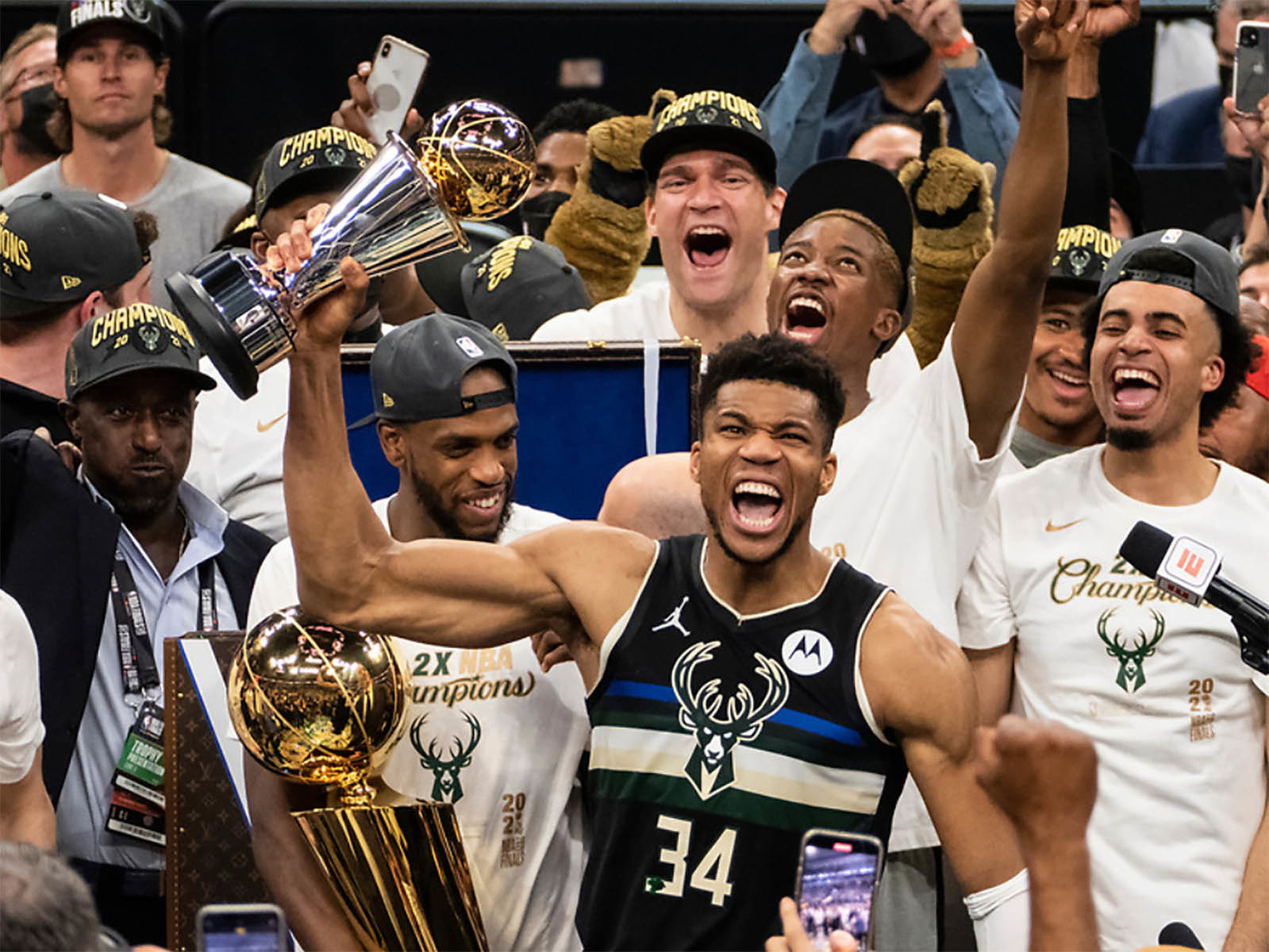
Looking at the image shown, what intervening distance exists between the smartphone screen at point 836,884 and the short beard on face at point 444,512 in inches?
62.7

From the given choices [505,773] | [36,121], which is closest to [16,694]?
[505,773]

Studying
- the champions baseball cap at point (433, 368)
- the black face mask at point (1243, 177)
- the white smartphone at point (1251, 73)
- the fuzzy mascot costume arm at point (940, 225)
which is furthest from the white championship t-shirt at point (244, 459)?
the black face mask at point (1243, 177)

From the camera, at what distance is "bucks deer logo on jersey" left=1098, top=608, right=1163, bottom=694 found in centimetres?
370

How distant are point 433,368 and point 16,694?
942 mm

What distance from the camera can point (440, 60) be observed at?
5758 mm

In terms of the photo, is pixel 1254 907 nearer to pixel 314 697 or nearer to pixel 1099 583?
pixel 1099 583

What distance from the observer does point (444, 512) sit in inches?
147

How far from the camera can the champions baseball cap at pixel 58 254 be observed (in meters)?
4.32

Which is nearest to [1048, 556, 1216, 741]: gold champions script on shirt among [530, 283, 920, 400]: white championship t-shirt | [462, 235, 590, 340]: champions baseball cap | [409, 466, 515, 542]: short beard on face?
[530, 283, 920, 400]: white championship t-shirt

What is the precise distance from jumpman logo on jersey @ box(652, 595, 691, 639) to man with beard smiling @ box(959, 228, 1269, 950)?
78 cm

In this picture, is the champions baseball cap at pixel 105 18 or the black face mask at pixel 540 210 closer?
the champions baseball cap at pixel 105 18

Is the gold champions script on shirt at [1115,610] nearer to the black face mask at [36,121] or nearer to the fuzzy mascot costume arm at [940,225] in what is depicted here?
the fuzzy mascot costume arm at [940,225]

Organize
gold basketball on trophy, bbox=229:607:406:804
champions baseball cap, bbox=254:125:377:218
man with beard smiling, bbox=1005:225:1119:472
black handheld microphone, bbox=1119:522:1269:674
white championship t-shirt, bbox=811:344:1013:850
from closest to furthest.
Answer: black handheld microphone, bbox=1119:522:1269:674 < gold basketball on trophy, bbox=229:607:406:804 < white championship t-shirt, bbox=811:344:1013:850 < champions baseball cap, bbox=254:125:377:218 < man with beard smiling, bbox=1005:225:1119:472

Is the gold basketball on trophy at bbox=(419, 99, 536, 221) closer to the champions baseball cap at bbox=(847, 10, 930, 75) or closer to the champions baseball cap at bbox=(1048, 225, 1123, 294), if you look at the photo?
the champions baseball cap at bbox=(1048, 225, 1123, 294)
